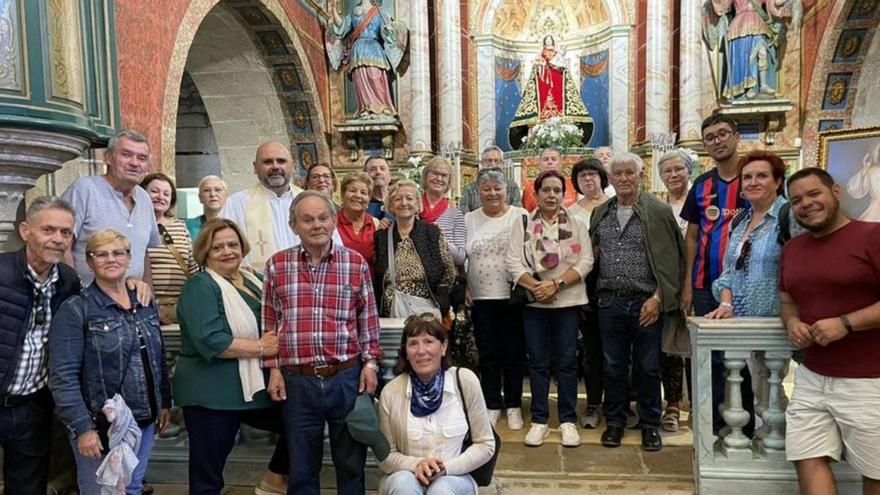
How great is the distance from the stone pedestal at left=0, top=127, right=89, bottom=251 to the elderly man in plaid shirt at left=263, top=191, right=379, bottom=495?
117cm

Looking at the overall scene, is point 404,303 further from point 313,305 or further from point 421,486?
point 421,486

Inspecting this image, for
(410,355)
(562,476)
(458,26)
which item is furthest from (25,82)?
(458,26)

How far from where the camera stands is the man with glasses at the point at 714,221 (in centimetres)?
299

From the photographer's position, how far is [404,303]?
10.1 feet

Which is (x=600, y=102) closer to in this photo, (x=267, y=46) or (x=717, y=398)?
(x=267, y=46)

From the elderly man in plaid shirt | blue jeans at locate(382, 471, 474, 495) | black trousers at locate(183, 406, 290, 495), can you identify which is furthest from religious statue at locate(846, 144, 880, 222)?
black trousers at locate(183, 406, 290, 495)

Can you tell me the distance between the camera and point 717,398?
3.02 meters

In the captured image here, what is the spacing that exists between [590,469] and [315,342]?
1.44 m

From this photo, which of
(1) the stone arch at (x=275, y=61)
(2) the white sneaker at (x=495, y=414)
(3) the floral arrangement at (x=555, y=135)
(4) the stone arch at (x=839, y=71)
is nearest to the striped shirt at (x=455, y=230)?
(2) the white sneaker at (x=495, y=414)

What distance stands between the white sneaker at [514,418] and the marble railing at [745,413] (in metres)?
1.00

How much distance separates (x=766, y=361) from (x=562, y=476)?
3.25ft

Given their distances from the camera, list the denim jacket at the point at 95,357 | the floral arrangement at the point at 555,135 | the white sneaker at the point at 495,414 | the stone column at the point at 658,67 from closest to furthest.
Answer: the denim jacket at the point at 95,357 → the white sneaker at the point at 495,414 → the floral arrangement at the point at 555,135 → the stone column at the point at 658,67

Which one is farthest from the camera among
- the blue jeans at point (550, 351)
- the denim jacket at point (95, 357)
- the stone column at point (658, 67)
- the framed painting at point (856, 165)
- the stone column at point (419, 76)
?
the stone column at point (419, 76)

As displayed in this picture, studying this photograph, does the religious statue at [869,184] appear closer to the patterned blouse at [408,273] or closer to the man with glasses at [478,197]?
the patterned blouse at [408,273]
